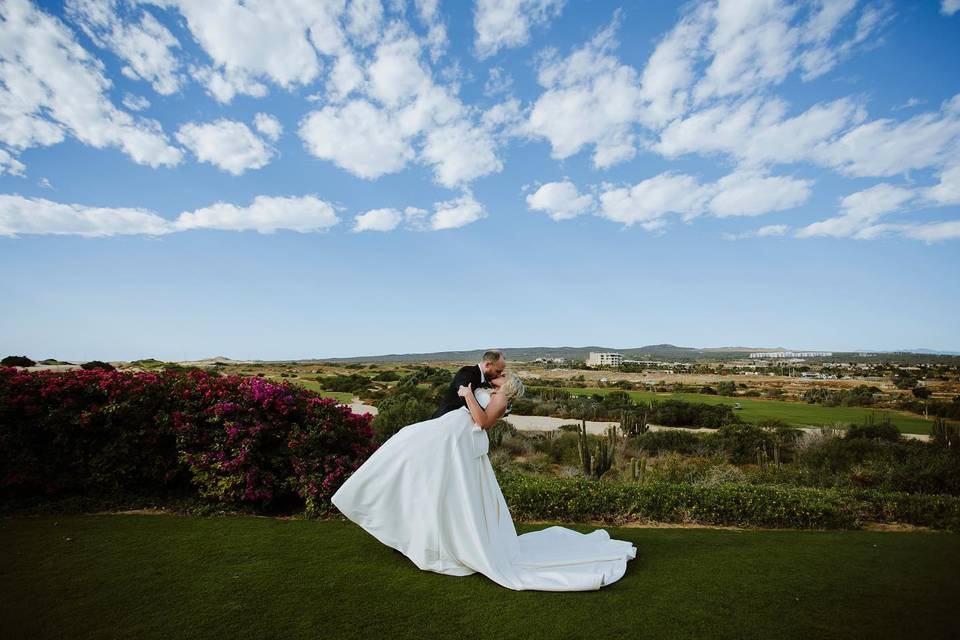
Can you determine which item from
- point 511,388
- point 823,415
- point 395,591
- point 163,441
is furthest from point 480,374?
point 823,415

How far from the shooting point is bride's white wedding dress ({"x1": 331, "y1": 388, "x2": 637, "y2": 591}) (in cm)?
507

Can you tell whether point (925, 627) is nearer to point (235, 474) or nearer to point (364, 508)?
point (364, 508)

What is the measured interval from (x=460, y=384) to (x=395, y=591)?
201 cm

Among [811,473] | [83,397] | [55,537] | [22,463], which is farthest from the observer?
[811,473]

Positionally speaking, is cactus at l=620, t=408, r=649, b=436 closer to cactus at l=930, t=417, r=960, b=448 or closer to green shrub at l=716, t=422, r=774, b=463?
green shrub at l=716, t=422, r=774, b=463

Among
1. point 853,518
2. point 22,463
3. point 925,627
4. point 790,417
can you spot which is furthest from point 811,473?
point 790,417

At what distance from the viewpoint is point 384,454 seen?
5.40 m

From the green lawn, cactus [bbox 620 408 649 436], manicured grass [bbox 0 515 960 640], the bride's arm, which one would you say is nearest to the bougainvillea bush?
manicured grass [bbox 0 515 960 640]

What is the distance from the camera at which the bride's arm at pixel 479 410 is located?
5.18 metres

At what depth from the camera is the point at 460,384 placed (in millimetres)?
5371

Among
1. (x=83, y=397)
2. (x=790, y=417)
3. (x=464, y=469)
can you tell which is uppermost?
(x=83, y=397)

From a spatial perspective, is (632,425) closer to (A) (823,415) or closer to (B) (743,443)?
(B) (743,443)

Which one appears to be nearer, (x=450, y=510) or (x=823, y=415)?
(x=450, y=510)

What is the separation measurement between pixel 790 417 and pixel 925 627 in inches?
1067
